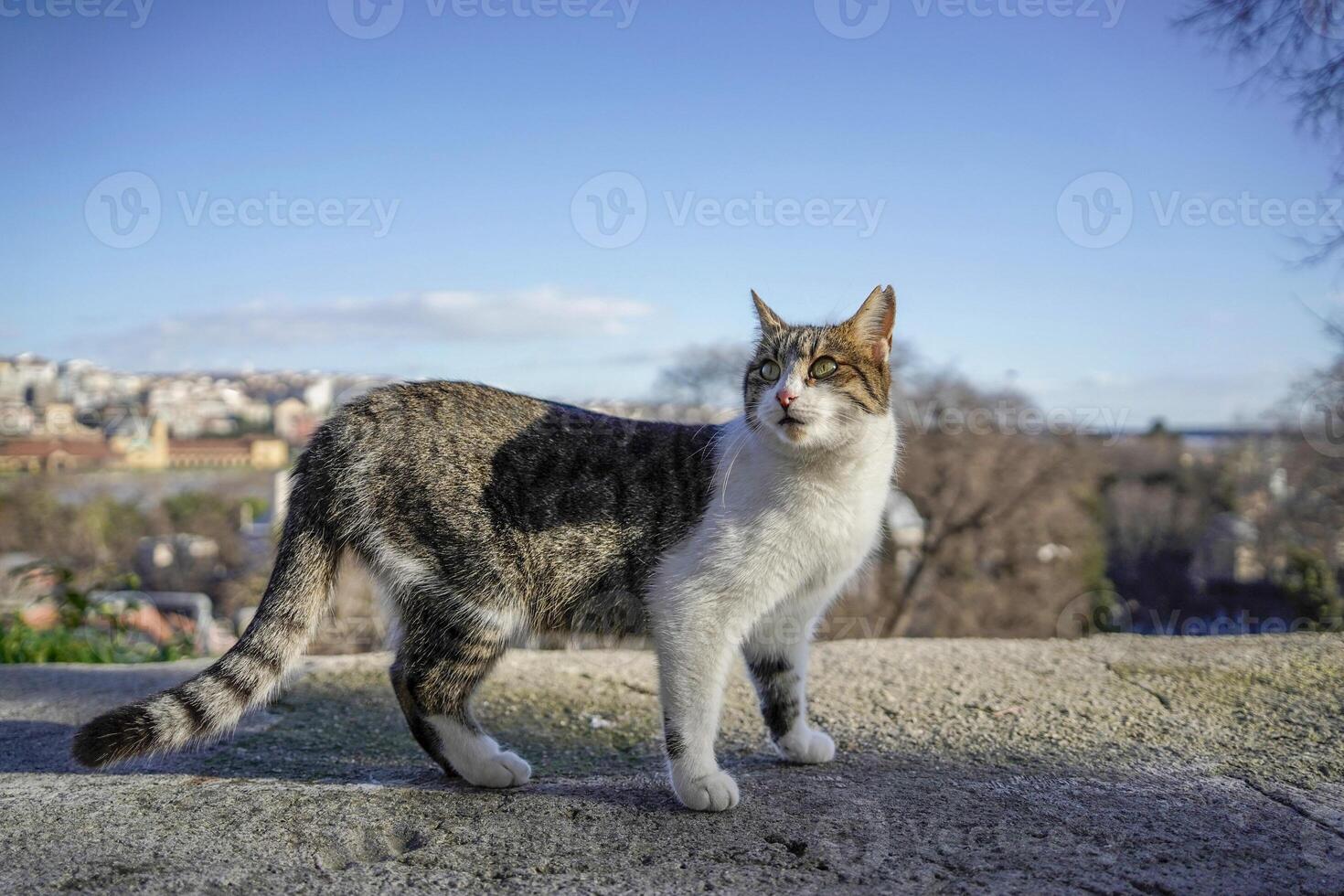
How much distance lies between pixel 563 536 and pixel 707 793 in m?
1.03

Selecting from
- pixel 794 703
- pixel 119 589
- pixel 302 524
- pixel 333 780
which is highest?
pixel 302 524

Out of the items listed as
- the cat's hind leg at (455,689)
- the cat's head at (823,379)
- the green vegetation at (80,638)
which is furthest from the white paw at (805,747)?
the green vegetation at (80,638)

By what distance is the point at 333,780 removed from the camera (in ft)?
11.4

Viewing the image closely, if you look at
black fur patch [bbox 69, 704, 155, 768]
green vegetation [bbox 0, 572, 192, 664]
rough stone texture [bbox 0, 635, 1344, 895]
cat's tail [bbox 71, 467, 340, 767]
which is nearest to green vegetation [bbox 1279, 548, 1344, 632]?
rough stone texture [bbox 0, 635, 1344, 895]

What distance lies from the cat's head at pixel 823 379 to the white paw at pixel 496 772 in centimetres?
153

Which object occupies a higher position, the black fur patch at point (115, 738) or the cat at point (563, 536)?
the cat at point (563, 536)

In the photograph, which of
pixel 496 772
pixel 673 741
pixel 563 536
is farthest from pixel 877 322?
pixel 496 772

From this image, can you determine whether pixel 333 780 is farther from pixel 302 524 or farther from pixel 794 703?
pixel 794 703

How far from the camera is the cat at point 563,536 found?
3.18 m

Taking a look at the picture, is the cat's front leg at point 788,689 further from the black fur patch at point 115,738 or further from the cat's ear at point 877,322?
the black fur patch at point 115,738

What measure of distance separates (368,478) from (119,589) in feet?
20.9

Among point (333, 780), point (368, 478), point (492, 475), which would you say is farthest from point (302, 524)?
point (333, 780)

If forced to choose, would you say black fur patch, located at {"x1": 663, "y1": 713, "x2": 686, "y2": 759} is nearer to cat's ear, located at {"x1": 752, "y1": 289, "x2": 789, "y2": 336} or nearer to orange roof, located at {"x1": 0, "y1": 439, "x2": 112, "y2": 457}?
cat's ear, located at {"x1": 752, "y1": 289, "x2": 789, "y2": 336}

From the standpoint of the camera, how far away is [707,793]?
305 cm
